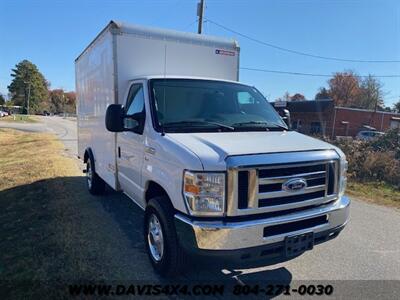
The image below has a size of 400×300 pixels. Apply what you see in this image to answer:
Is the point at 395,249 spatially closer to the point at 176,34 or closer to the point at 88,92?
the point at 176,34

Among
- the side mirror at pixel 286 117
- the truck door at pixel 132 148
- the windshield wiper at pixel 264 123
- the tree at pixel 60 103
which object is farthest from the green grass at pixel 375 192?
the tree at pixel 60 103

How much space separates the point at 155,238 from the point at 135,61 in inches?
108

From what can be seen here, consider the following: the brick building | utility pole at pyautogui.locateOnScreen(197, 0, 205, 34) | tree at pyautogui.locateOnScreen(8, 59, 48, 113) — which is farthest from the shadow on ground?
tree at pyautogui.locateOnScreen(8, 59, 48, 113)

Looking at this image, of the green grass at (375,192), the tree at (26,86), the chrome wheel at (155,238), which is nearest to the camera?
the chrome wheel at (155,238)

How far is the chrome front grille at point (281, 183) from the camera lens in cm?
306

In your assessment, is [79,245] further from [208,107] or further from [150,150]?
[208,107]

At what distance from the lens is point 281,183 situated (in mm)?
3217

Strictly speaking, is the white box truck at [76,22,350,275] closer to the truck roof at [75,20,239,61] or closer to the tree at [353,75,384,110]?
the truck roof at [75,20,239,61]

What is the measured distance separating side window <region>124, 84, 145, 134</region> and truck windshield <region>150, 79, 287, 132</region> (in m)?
0.25

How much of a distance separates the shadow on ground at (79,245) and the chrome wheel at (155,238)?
0.25 metres

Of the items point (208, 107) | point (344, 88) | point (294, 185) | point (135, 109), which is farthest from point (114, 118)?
point (344, 88)

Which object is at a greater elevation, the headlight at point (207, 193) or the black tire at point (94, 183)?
the headlight at point (207, 193)

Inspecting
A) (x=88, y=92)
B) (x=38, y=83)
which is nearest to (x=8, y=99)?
(x=38, y=83)

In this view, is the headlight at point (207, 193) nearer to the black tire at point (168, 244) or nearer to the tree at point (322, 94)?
the black tire at point (168, 244)
